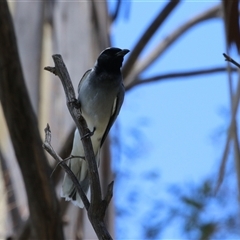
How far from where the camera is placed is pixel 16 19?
15.1ft

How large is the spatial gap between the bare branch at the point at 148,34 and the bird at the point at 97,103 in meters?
0.98

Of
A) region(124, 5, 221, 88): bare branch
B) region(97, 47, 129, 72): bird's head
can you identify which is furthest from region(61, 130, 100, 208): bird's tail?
region(124, 5, 221, 88): bare branch

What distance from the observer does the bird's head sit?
3037 mm

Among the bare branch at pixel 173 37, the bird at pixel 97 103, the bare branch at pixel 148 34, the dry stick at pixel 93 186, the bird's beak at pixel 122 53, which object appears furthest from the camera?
the bare branch at pixel 173 37

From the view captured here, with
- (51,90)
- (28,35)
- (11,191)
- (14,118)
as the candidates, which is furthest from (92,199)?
(51,90)

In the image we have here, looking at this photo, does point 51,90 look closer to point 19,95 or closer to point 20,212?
point 20,212

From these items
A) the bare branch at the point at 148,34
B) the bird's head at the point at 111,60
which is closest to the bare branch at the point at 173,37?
the bare branch at the point at 148,34

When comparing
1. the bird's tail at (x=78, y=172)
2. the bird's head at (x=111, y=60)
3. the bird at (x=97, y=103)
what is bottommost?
the bird's tail at (x=78, y=172)

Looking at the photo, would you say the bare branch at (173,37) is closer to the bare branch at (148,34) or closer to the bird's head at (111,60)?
the bare branch at (148,34)

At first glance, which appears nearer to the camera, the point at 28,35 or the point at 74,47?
the point at 28,35

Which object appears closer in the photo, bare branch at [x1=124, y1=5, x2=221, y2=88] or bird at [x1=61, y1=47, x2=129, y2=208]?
bird at [x1=61, y1=47, x2=129, y2=208]

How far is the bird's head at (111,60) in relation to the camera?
3.04m

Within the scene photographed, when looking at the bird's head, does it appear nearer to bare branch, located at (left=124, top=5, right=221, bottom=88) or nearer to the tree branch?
the tree branch

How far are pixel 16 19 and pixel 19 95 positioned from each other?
1.67 m
